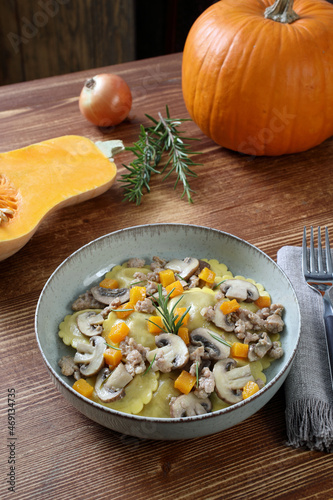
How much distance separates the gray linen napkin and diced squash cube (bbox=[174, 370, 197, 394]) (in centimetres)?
21

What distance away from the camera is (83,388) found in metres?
0.91

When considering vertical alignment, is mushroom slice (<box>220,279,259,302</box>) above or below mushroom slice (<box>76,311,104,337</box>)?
above

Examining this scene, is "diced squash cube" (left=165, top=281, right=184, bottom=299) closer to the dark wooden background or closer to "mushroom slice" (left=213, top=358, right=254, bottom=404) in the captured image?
"mushroom slice" (left=213, top=358, right=254, bottom=404)

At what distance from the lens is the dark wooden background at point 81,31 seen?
304 centimetres

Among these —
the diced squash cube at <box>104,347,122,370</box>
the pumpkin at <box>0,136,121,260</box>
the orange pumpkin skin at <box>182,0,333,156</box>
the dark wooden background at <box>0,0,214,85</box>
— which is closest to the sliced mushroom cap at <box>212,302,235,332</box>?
the diced squash cube at <box>104,347,122,370</box>

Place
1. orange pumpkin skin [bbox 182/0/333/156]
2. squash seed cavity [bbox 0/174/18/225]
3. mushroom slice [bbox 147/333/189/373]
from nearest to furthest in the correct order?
1. mushroom slice [bbox 147/333/189/373]
2. squash seed cavity [bbox 0/174/18/225]
3. orange pumpkin skin [bbox 182/0/333/156]

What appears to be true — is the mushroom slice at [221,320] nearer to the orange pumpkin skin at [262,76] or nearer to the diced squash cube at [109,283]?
the diced squash cube at [109,283]

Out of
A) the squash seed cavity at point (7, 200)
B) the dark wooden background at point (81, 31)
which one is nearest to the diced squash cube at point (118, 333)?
the squash seed cavity at point (7, 200)

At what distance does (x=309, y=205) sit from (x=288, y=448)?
2.64 feet

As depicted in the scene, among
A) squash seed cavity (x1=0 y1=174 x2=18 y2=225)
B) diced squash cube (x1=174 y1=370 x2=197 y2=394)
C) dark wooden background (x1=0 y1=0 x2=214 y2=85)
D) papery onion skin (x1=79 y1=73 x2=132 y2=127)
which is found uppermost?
papery onion skin (x1=79 y1=73 x2=132 y2=127)

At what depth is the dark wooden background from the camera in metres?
3.04

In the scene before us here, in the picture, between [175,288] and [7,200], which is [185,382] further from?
[7,200]

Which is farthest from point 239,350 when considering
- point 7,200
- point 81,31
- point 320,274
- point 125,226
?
point 81,31

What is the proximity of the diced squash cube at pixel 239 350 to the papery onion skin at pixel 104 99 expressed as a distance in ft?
3.43
